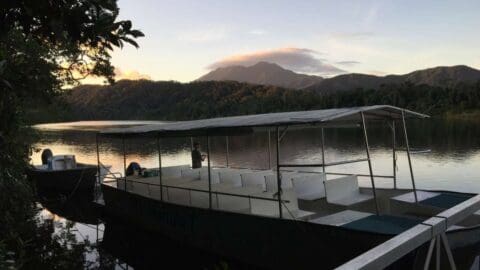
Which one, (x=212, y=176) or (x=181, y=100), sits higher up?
(x=181, y=100)

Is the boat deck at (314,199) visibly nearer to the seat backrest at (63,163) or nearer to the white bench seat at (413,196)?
the white bench seat at (413,196)

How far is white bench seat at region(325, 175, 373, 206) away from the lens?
377 inches

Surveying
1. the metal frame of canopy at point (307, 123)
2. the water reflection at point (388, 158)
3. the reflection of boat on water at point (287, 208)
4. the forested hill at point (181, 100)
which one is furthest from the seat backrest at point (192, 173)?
the forested hill at point (181, 100)

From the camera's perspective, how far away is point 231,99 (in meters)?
104

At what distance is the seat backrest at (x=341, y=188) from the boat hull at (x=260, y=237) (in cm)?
193

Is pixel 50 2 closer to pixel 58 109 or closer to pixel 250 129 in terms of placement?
pixel 250 129

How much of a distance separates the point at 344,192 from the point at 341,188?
0.16m

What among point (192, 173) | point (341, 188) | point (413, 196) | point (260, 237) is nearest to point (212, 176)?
point (192, 173)

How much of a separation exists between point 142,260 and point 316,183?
4.69 metres

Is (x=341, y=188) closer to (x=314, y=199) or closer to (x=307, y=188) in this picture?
(x=314, y=199)

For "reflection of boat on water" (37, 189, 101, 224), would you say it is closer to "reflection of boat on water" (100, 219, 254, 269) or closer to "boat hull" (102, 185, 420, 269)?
"reflection of boat on water" (100, 219, 254, 269)

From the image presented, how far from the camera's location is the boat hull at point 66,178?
19.8 meters

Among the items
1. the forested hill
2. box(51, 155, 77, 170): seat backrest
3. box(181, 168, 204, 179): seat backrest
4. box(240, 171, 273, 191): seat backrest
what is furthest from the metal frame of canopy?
the forested hill

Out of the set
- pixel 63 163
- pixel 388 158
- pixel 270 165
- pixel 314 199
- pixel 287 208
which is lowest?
pixel 388 158
